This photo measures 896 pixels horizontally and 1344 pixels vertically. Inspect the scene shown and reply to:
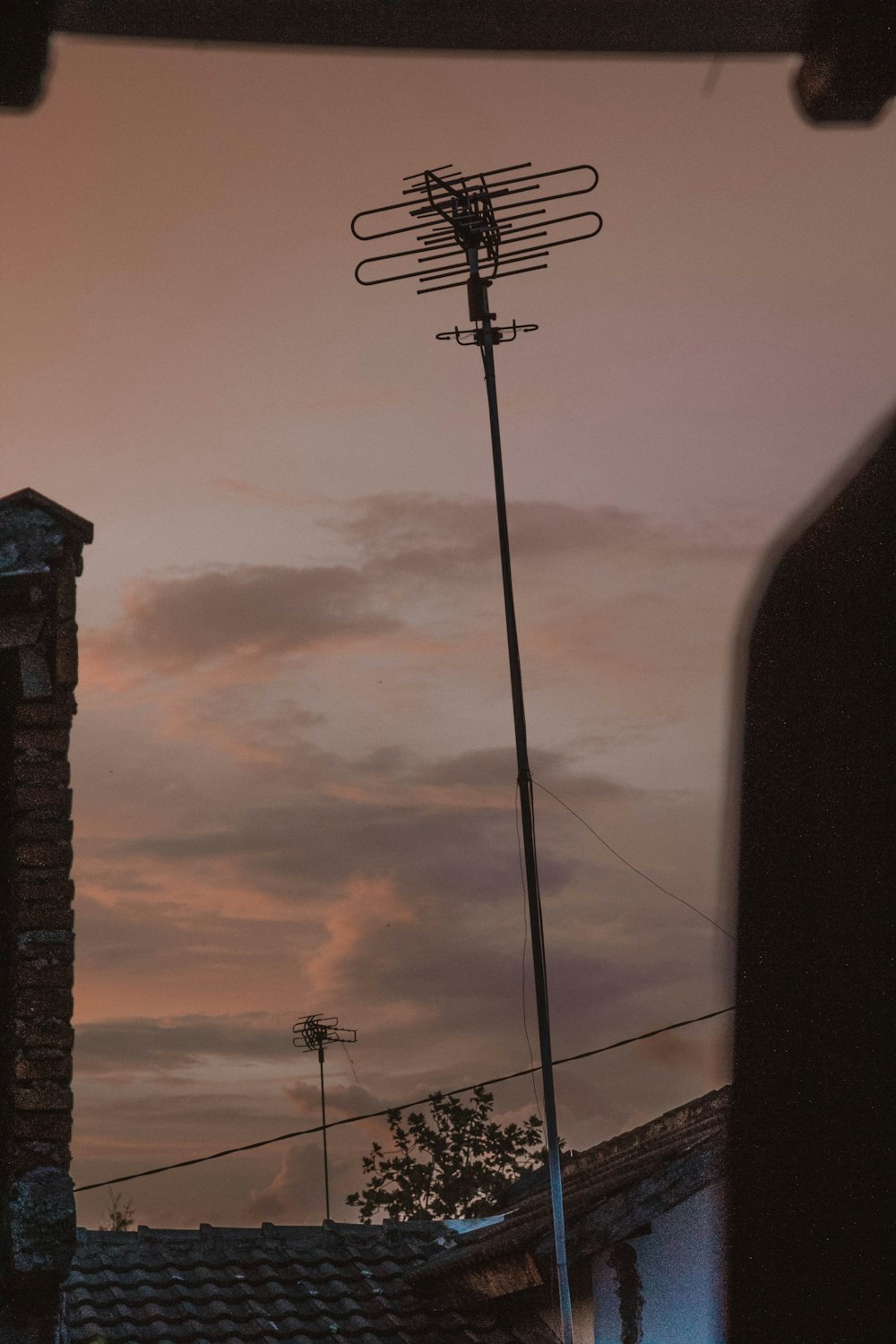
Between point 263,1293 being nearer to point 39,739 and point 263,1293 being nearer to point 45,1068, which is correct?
point 45,1068

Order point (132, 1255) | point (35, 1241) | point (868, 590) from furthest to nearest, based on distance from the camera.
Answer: point (132, 1255) → point (35, 1241) → point (868, 590)

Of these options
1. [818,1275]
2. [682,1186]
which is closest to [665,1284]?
[682,1186]

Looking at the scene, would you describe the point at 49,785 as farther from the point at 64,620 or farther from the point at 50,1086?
the point at 50,1086

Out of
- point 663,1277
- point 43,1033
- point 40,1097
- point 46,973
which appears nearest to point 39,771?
point 46,973

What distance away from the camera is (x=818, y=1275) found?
15.7 inches

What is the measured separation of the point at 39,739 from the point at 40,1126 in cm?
→ 159

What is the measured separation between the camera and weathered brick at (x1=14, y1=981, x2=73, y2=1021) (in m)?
5.98

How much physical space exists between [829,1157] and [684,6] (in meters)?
1.29

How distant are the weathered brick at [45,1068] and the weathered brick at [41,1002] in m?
0.15

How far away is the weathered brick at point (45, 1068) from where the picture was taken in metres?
5.90

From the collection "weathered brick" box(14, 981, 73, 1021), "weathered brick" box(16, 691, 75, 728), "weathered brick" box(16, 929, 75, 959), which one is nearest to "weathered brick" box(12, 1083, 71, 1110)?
"weathered brick" box(14, 981, 73, 1021)

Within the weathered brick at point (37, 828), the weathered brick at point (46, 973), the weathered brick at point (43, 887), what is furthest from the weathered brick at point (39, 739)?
the weathered brick at point (46, 973)

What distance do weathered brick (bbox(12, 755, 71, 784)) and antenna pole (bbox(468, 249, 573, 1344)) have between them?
218 centimetres

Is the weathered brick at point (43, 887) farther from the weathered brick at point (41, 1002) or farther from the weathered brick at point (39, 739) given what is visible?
the weathered brick at point (39, 739)
